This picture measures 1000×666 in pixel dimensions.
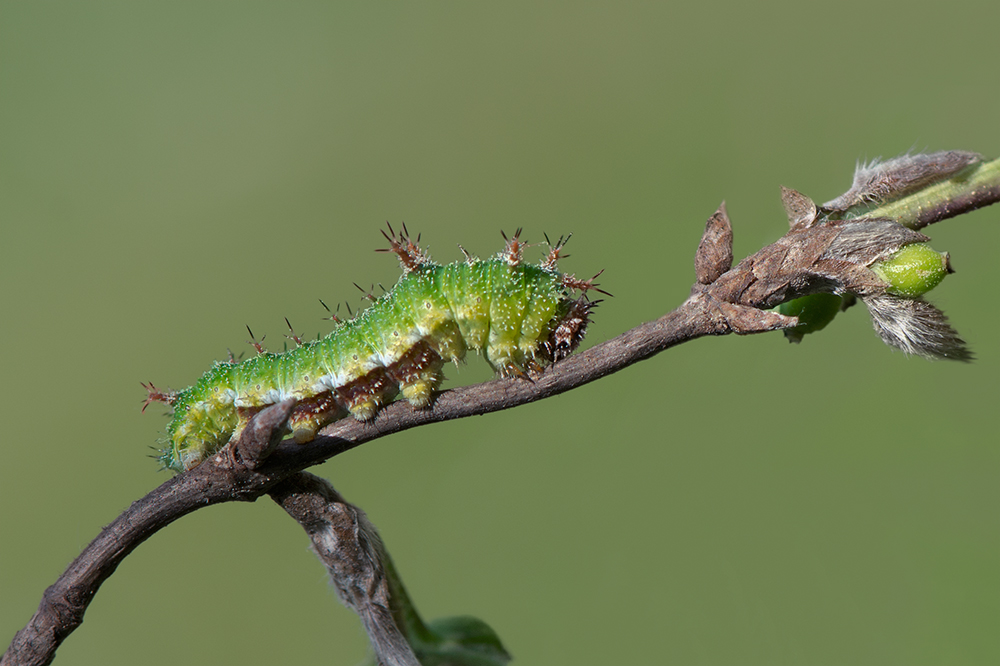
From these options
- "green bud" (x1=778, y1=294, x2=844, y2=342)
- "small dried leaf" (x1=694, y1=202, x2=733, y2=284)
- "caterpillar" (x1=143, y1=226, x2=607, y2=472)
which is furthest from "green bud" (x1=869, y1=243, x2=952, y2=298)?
"caterpillar" (x1=143, y1=226, x2=607, y2=472)

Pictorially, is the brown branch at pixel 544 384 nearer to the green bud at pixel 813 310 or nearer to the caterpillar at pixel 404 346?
the green bud at pixel 813 310

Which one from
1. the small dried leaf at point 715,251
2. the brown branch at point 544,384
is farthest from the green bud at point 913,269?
the small dried leaf at point 715,251

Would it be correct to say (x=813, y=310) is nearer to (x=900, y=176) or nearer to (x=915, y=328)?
(x=915, y=328)

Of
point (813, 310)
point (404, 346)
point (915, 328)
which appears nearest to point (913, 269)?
point (915, 328)

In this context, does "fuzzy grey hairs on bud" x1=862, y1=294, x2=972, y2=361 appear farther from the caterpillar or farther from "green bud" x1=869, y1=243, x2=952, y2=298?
the caterpillar

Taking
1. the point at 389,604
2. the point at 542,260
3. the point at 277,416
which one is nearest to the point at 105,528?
the point at 277,416
